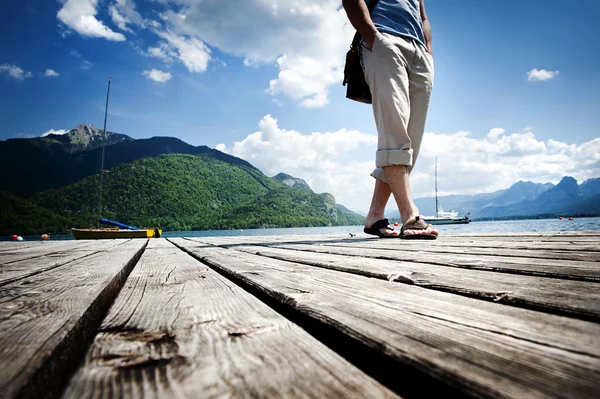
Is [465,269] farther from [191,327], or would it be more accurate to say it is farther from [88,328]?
[88,328]

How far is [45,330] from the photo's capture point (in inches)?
18.0

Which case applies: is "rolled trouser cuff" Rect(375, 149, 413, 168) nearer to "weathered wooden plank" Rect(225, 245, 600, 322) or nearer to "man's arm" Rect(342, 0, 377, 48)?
"man's arm" Rect(342, 0, 377, 48)

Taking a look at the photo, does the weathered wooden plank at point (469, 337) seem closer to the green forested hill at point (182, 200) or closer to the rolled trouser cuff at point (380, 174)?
the rolled trouser cuff at point (380, 174)

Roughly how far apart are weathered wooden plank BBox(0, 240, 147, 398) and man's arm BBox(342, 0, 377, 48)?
2.71 m

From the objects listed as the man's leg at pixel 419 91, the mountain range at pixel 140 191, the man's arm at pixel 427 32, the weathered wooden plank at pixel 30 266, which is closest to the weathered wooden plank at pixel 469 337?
the weathered wooden plank at pixel 30 266

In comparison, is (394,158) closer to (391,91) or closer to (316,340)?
(391,91)

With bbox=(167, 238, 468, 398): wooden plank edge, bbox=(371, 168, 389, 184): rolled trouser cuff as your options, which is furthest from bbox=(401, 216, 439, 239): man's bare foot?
bbox=(167, 238, 468, 398): wooden plank edge

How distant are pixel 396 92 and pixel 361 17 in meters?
0.70

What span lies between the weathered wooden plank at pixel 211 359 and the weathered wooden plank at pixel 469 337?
6 centimetres

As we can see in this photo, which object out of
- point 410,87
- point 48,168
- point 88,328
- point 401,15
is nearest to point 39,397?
point 88,328

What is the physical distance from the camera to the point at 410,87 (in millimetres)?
2996

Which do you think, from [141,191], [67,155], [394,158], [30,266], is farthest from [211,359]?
[67,155]

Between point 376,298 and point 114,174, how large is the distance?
98678 mm

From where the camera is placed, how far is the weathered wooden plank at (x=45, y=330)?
12.6 inches
